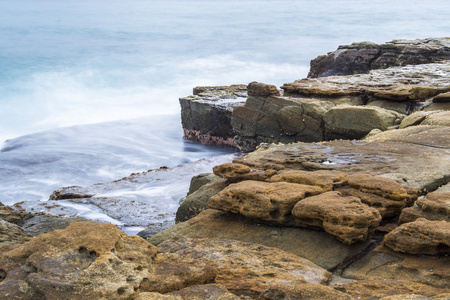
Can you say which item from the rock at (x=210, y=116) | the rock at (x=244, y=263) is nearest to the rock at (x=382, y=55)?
the rock at (x=210, y=116)

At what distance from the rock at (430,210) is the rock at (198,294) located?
2.05 meters

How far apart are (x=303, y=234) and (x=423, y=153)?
2770 mm

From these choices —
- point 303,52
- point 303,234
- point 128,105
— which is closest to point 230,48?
point 303,52

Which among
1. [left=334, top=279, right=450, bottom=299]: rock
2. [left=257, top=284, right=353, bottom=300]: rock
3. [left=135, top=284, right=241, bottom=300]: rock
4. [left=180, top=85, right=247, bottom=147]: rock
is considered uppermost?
[left=257, top=284, right=353, bottom=300]: rock

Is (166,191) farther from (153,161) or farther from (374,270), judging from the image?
(374,270)

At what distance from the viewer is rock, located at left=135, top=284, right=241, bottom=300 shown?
258 centimetres

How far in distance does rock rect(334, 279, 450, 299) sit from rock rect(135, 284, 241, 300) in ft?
2.43

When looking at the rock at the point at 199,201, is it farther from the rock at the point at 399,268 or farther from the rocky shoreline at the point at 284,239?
the rock at the point at 399,268

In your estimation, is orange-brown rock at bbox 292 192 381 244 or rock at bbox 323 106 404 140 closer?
orange-brown rock at bbox 292 192 381 244

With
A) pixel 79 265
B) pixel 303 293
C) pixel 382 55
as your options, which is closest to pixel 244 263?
pixel 303 293

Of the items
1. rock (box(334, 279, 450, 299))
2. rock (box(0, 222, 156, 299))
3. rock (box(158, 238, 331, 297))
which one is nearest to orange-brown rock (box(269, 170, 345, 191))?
rock (box(158, 238, 331, 297))

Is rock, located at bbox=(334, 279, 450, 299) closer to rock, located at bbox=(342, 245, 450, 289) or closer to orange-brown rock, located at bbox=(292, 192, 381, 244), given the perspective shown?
rock, located at bbox=(342, 245, 450, 289)

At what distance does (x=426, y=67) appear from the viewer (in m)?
14.2

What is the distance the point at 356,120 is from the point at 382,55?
8.57 metres
